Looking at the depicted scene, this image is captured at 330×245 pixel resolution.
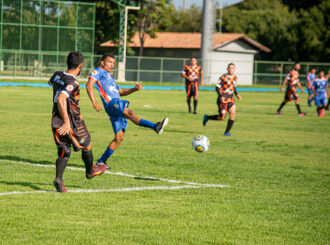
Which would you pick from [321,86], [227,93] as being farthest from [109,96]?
[321,86]

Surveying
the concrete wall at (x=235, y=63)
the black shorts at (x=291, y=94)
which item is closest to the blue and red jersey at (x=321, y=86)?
the black shorts at (x=291, y=94)

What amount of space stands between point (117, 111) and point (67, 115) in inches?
86.7

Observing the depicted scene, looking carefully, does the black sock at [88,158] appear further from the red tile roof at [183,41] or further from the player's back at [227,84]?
the red tile roof at [183,41]

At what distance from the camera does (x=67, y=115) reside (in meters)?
6.86

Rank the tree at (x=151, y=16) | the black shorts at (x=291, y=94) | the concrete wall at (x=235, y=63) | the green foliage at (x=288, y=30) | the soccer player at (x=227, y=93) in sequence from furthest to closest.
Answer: the green foliage at (x=288, y=30), the tree at (x=151, y=16), the concrete wall at (x=235, y=63), the black shorts at (x=291, y=94), the soccer player at (x=227, y=93)

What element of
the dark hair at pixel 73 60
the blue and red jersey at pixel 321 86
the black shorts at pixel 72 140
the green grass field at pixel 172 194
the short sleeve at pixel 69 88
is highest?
the dark hair at pixel 73 60

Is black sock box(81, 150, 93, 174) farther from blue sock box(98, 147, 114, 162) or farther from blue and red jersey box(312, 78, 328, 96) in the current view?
blue and red jersey box(312, 78, 328, 96)

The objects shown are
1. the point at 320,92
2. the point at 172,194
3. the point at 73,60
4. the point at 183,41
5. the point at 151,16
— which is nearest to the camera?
the point at 73,60

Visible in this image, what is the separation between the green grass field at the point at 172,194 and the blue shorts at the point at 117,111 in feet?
2.28

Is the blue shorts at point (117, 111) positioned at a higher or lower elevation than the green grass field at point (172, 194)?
higher

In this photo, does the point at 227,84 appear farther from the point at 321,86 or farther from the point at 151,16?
the point at 151,16

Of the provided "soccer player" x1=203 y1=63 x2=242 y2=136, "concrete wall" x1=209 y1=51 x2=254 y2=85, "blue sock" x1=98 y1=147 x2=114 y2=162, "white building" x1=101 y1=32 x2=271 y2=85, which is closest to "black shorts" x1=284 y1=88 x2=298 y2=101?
"soccer player" x1=203 y1=63 x2=242 y2=136

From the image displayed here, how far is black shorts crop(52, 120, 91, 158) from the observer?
6965 millimetres

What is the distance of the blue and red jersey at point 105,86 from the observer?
9203 mm
